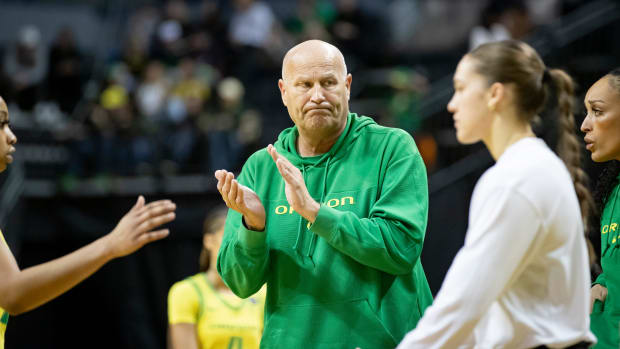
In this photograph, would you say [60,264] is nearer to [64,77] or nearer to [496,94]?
[496,94]

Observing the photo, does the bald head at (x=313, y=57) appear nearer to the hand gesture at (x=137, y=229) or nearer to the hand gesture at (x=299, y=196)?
the hand gesture at (x=299, y=196)

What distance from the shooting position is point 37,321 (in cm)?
902

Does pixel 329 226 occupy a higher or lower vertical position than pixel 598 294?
higher

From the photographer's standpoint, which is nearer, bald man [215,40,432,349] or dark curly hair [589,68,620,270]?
bald man [215,40,432,349]

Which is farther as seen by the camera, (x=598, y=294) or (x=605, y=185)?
(x=605, y=185)

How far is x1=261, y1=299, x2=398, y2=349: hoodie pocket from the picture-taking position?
9.08ft

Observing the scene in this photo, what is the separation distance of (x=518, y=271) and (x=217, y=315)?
10.0ft

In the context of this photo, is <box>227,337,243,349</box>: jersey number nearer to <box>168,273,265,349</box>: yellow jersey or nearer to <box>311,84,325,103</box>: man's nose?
<box>168,273,265,349</box>: yellow jersey

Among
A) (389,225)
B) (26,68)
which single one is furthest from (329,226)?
(26,68)

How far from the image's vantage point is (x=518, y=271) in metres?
2.19

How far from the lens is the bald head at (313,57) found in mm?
3047

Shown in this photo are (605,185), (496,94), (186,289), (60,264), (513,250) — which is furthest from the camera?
(186,289)

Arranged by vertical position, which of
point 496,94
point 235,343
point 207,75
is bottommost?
point 235,343

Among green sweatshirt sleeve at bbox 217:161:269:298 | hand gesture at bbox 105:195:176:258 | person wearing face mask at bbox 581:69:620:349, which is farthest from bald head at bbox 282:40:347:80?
person wearing face mask at bbox 581:69:620:349
